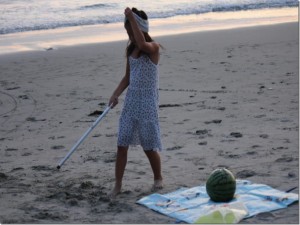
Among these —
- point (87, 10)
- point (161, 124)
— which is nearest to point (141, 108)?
point (161, 124)

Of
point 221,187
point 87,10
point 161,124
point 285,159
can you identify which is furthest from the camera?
point 87,10

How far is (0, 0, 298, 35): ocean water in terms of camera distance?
67.7 feet

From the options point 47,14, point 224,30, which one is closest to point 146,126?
point 224,30

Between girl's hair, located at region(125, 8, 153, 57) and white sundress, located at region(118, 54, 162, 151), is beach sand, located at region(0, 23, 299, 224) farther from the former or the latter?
girl's hair, located at region(125, 8, 153, 57)

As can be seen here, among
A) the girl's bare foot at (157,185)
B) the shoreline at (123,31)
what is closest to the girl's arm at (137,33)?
the girl's bare foot at (157,185)

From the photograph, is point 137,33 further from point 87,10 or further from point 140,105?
point 87,10

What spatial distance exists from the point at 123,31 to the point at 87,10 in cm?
618

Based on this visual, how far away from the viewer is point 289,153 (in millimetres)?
6211

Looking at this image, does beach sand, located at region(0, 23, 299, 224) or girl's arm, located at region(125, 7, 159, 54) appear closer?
girl's arm, located at region(125, 7, 159, 54)

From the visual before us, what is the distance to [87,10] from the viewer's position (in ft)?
78.4

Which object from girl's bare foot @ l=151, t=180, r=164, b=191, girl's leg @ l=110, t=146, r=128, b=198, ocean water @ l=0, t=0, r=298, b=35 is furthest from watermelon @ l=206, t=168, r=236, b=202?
ocean water @ l=0, t=0, r=298, b=35

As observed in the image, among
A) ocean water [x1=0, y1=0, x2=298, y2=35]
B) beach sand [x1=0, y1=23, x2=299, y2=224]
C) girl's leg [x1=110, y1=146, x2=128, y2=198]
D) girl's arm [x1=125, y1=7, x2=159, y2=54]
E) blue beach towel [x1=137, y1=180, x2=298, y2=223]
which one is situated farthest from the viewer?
ocean water [x1=0, y1=0, x2=298, y2=35]

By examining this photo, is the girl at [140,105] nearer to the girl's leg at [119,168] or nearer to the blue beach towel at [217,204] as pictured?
the girl's leg at [119,168]

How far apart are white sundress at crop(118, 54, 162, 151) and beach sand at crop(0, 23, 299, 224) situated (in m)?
0.48
